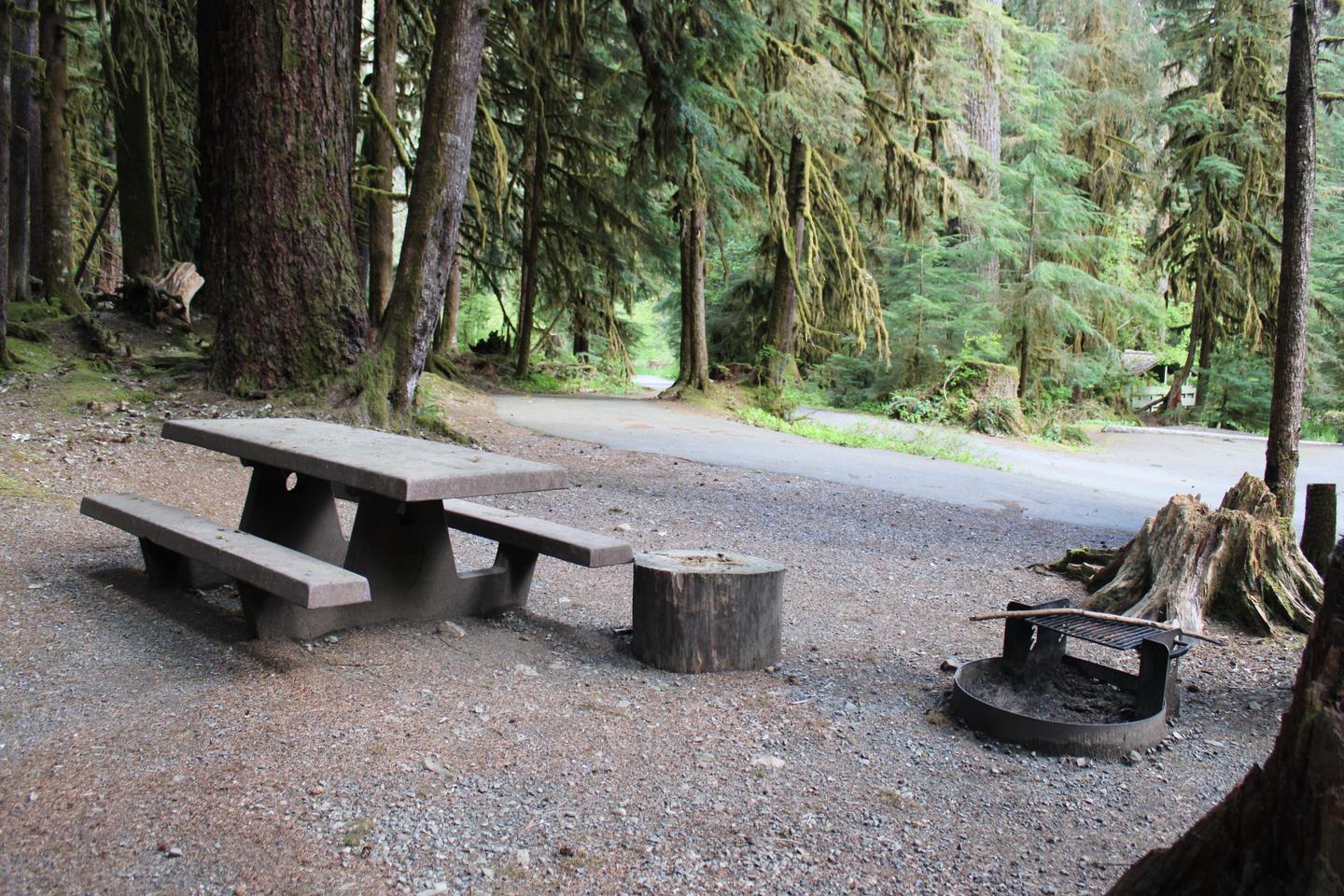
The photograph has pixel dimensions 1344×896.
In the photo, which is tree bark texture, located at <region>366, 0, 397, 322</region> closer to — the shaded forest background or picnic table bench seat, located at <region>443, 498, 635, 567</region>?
the shaded forest background

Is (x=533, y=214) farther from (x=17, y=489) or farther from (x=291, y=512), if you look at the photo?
(x=291, y=512)

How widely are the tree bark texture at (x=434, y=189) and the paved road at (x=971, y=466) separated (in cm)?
286

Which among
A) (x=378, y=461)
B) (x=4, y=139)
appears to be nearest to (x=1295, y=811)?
(x=378, y=461)

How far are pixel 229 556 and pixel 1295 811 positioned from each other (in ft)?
10.6

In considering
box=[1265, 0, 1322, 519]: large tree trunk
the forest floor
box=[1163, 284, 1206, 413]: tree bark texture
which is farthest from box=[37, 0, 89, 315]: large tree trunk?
box=[1163, 284, 1206, 413]: tree bark texture

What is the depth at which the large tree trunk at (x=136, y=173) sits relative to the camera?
12.1 m

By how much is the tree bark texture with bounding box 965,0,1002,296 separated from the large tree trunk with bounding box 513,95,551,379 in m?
7.09

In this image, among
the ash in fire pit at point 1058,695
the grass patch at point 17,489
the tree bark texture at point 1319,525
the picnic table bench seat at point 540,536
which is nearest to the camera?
the ash in fire pit at point 1058,695

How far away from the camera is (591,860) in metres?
2.63

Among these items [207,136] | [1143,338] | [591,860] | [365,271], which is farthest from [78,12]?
[1143,338]

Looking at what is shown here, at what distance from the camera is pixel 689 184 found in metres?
12.1

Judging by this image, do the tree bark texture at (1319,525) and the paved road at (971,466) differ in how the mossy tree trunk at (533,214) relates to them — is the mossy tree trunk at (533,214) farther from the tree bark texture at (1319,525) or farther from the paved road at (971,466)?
the tree bark texture at (1319,525)

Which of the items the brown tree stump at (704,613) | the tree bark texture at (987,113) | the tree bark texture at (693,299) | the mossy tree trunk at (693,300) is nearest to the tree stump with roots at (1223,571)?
the brown tree stump at (704,613)

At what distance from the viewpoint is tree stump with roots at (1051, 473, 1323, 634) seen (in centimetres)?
516
